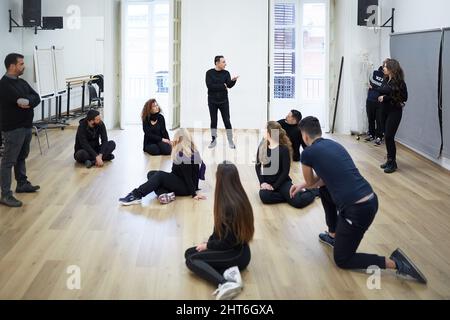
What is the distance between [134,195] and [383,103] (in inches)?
144

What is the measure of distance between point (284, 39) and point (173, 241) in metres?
7.79

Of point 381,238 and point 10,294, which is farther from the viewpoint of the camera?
point 381,238

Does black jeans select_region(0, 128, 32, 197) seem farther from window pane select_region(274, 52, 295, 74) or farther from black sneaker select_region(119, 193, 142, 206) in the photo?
window pane select_region(274, 52, 295, 74)

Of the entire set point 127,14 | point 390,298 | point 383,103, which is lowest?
point 390,298

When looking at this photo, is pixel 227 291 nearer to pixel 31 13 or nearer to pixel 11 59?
pixel 11 59

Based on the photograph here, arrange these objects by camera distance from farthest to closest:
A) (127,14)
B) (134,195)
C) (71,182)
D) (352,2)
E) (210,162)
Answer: (127,14)
(352,2)
(210,162)
(71,182)
(134,195)

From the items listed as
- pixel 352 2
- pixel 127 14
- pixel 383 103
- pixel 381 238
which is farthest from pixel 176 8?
pixel 381 238

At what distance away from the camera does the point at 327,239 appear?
4.60 metres

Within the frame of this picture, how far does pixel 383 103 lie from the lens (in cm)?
734

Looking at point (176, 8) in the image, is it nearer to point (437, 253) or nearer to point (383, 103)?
point (383, 103)

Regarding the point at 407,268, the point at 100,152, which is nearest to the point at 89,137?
the point at 100,152

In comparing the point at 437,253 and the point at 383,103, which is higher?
the point at 383,103

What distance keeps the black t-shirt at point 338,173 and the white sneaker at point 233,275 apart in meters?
0.86
